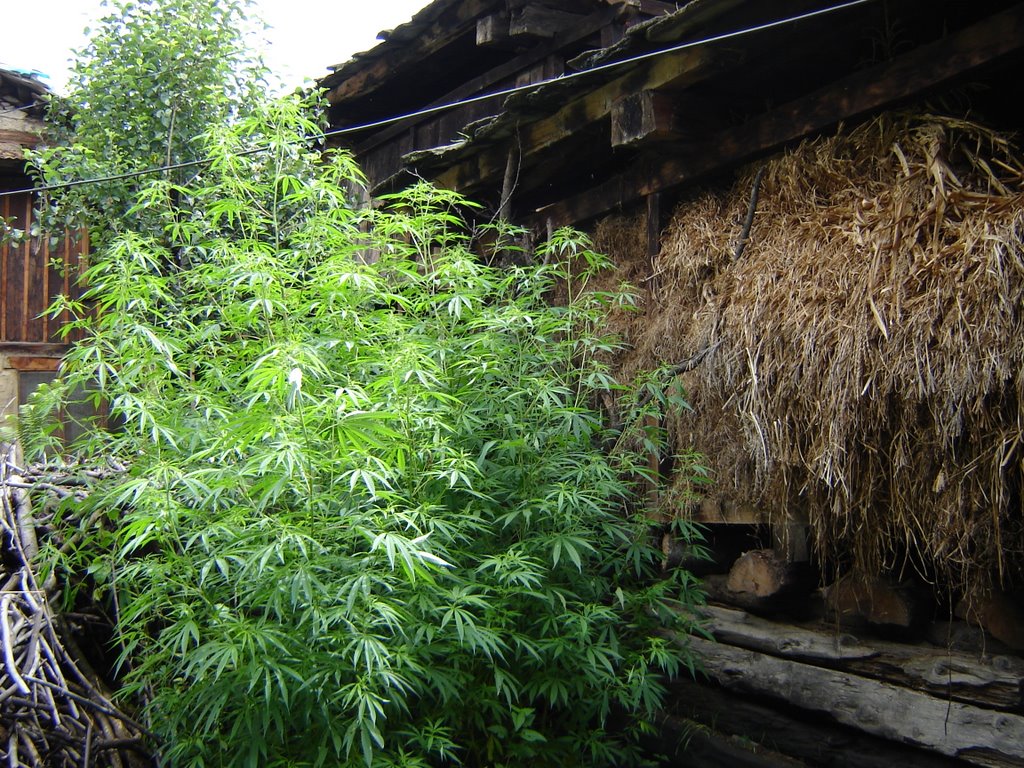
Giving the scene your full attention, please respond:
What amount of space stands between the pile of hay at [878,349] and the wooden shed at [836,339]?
10 millimetres

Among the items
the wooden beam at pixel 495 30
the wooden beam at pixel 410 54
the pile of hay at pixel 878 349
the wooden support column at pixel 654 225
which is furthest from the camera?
the wooden beam at pixel 410 54

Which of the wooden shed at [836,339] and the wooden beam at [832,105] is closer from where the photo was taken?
the wooden shed at [836,339]

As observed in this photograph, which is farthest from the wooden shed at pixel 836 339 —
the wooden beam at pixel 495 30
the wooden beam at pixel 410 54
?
the wooden beam at pixel 410 54

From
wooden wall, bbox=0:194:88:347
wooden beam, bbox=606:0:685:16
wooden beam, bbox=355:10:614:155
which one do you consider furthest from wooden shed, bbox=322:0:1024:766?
wooden wall, bbox=0:194:88:347

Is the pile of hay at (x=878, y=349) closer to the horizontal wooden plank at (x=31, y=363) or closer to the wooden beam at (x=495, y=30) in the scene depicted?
the wooden beam at (x=495, y=30)

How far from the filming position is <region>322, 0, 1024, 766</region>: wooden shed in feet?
9.68

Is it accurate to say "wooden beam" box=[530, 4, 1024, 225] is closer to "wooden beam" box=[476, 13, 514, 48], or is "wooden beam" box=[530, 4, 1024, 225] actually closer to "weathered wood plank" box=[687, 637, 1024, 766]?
"wooden beam" box=[476, 13, 514, 48]

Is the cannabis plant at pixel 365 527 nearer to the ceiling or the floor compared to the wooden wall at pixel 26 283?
nearer to the floor

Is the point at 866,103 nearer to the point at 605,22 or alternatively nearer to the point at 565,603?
the point at 565,603

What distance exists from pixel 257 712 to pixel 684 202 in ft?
9.54

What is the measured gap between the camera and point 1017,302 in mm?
2775

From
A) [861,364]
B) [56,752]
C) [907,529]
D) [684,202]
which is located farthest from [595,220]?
[56,752]

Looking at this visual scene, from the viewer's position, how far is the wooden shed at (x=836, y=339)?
116 inches

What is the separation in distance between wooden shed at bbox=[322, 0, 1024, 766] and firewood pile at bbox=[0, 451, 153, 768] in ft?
7.83
